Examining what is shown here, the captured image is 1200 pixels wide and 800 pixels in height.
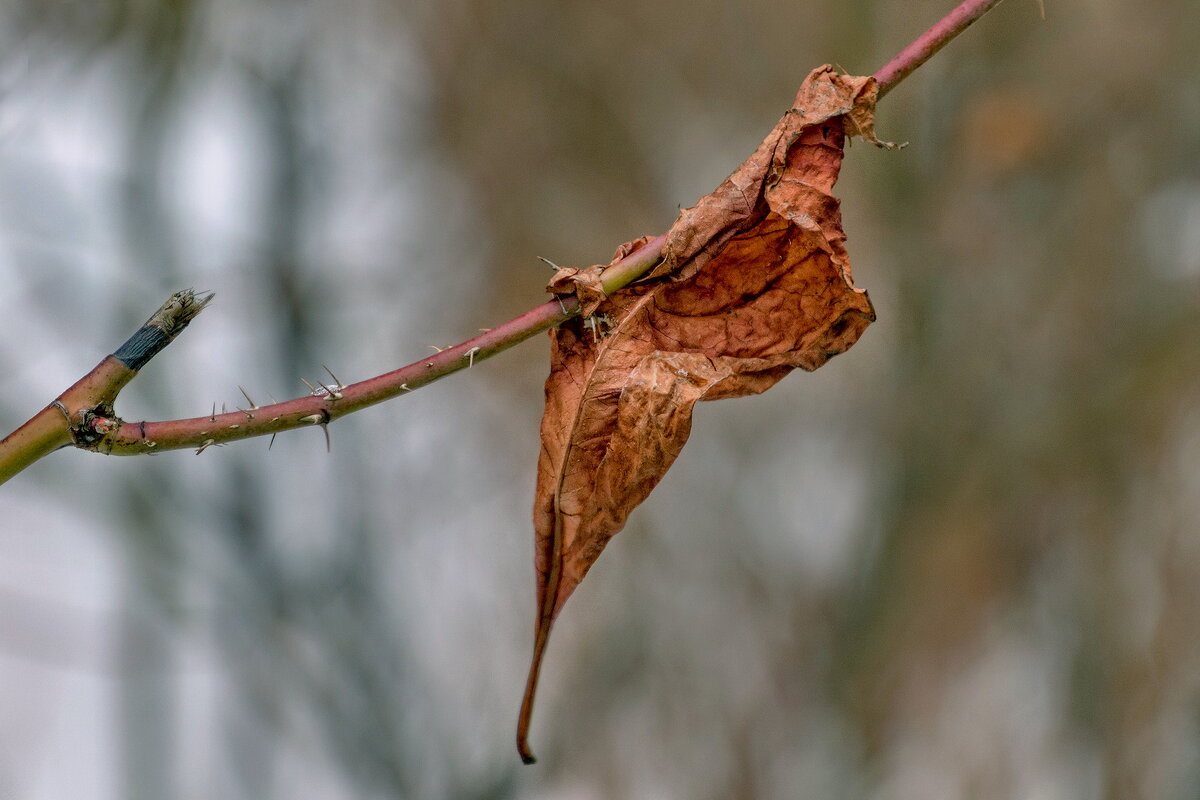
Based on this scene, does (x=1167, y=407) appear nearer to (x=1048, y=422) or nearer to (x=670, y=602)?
(x=1048, y=422)

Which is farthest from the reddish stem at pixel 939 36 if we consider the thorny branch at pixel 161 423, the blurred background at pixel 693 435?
the blurred background at pixel 693 435

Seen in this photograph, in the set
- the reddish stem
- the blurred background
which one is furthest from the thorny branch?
the blurred background

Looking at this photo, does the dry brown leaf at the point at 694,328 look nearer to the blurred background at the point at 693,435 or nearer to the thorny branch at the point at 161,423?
the thorny branch at the point at 161,423

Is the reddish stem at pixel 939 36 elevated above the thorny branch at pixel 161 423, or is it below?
above

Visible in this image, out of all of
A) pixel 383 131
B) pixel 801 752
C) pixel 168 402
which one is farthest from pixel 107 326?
pixel 801 752

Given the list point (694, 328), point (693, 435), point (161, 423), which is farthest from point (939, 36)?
point (693, 435)

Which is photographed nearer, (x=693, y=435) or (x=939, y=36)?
(x=939, y=36)

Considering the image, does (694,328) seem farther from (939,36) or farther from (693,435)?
(693,435)

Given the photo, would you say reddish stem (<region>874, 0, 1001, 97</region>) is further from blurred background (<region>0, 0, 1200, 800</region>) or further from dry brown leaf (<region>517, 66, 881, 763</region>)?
blurred background (<region>0, 0, 1200, 800</region>)
